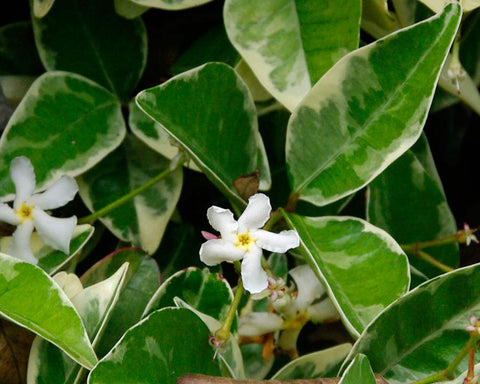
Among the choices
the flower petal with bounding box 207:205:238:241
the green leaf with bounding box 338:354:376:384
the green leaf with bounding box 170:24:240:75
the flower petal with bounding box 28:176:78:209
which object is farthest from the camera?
the green leaf with bounding box 170:24:240:75

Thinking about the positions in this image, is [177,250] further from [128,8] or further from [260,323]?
[128,8]

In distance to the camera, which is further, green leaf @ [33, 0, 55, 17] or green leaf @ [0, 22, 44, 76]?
green leaf @ [0, 22, 44, 76]

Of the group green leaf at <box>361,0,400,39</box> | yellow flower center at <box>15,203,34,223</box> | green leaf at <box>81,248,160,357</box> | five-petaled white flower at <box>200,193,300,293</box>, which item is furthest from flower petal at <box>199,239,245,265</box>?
green leaf at <box>361,0,400,39</box>

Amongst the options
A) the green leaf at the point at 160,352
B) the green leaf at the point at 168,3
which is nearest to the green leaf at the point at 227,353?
the green leaf at the point at 160,352

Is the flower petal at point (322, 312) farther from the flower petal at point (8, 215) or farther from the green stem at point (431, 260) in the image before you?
the flower petal at point (8, 215)

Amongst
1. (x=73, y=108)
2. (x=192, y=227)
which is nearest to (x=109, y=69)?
(x=73, y=108)

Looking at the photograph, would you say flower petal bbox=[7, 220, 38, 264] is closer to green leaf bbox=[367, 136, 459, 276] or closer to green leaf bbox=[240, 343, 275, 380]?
green leaf bbox=[240, 343, 275, 380]

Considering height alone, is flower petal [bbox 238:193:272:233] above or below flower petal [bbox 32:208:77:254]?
above

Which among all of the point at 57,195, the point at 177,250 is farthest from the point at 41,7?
the point at 177,250
